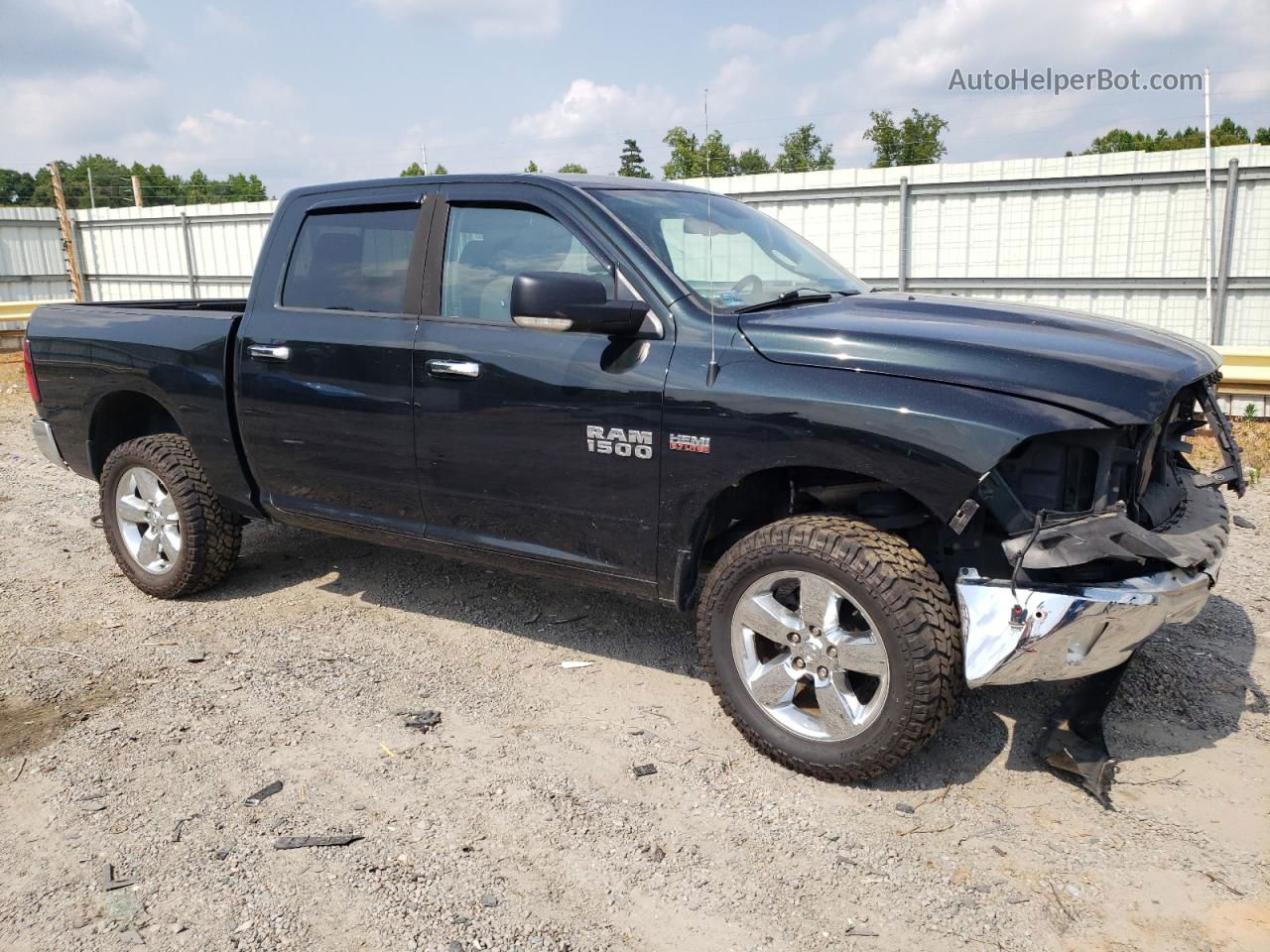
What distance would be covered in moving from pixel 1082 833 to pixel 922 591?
878mm

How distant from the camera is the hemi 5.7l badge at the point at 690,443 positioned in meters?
3.40

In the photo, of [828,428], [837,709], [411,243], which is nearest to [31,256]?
[411,243]

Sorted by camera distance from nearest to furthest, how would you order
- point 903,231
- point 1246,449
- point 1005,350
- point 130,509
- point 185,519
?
point 1005,350, point 185,519, point 130,509, point 1246,449, point 903,231

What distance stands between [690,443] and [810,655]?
821 mm

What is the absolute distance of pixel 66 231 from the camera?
725 inches

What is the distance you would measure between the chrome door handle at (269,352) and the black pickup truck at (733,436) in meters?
0.02

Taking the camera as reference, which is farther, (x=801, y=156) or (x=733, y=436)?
(x=801, y=156)

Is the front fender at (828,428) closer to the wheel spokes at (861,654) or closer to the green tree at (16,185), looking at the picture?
the wheel spokes at (861,654)

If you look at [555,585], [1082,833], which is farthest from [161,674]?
[1082,833]

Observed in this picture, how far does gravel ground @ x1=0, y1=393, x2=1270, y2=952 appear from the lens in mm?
2680

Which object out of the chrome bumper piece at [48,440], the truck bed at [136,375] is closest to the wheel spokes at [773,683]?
the truck bed at [136,375]

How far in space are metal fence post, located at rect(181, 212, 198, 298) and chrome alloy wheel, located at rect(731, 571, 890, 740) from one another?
57.7ft

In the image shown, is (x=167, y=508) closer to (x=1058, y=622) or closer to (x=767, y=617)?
(x=767, y=617)

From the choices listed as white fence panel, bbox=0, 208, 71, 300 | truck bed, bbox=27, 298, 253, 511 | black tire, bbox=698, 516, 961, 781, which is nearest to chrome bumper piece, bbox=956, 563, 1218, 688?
black tire, bbox=698, 516, 961, 781
